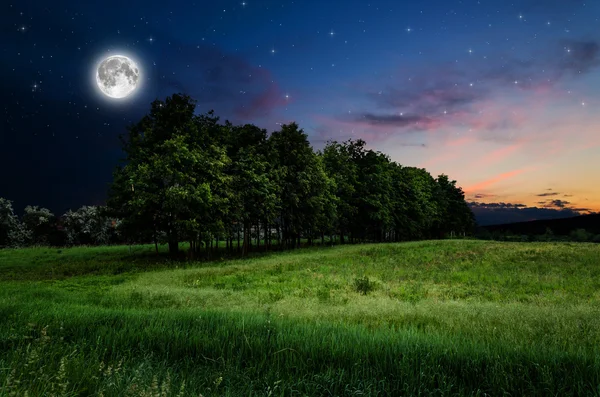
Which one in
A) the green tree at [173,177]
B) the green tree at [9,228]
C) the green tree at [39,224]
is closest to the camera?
the green tree at [173,177]

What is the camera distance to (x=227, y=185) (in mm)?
35938

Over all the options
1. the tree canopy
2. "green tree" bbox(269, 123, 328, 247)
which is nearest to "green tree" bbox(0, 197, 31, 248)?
the tree canopy

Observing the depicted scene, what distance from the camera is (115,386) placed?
12.0ft

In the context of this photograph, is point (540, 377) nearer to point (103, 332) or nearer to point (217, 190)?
point (103, 332)

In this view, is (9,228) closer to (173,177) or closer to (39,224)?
(39,224)

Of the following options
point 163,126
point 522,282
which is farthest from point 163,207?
point 522,282

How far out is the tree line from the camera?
30891 mm

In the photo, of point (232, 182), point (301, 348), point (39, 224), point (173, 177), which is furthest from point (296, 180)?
point (39, 224)

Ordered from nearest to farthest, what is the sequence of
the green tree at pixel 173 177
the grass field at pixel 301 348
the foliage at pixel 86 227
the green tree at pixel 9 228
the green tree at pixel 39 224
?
the grass field at pixel 301 348 < the green tree at pixel 173 177 < the green tree at pixel 9 228 < the green tree at pixel 39 224 < the foliage at pixel 86 227

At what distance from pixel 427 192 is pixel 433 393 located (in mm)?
87577

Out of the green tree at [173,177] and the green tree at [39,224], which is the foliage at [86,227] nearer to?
the green tree at [39,224]

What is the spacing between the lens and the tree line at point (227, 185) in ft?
101

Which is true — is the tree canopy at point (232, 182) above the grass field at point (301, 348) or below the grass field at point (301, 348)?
above

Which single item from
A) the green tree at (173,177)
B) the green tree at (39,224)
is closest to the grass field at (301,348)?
the green tree at (173,177)
